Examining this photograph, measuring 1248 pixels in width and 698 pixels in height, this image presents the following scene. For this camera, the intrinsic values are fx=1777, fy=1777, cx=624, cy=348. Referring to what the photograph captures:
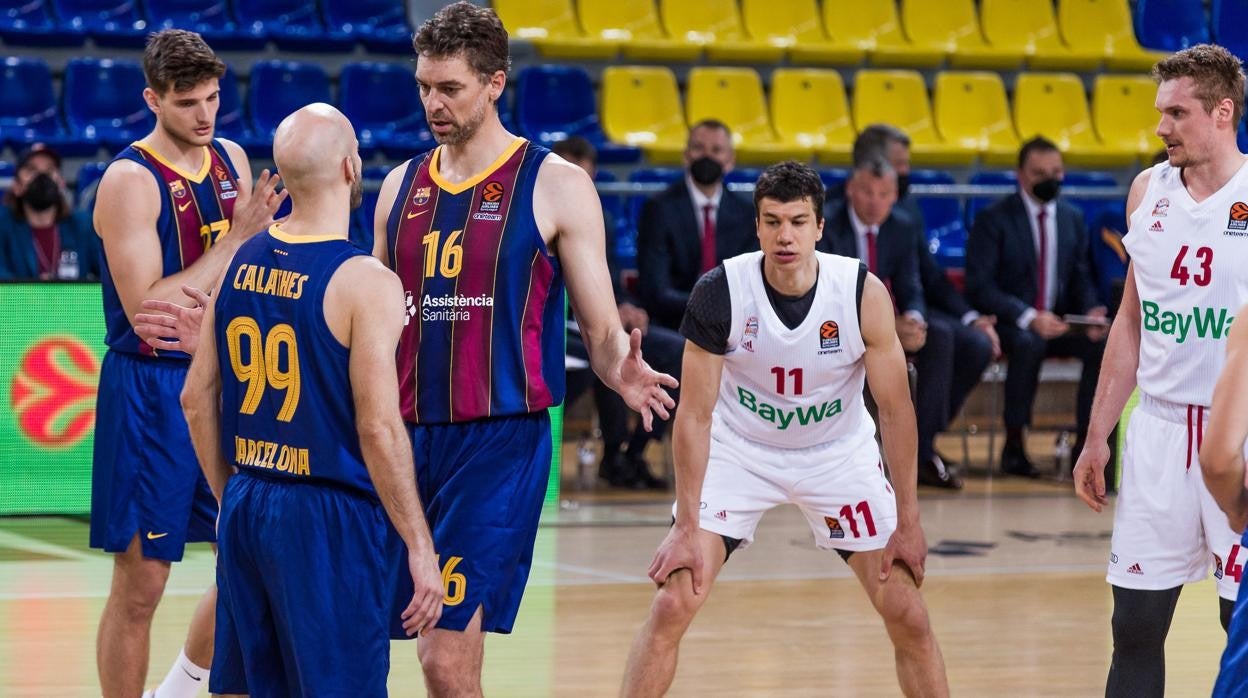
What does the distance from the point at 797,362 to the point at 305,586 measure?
205 centimetres

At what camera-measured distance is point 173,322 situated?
4.61 metres

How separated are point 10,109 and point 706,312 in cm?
783

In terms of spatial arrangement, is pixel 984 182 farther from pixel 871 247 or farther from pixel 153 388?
pixel 153 388

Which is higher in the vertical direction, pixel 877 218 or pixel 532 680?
pixel 877 218

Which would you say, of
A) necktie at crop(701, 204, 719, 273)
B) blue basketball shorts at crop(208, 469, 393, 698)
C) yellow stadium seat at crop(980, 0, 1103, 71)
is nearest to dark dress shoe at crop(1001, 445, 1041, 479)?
necktie at crop(701, 204, 719, 273)

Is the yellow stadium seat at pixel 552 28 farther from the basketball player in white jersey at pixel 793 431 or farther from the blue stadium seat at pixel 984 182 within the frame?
the basketball player in white jersey at pixel 793 431

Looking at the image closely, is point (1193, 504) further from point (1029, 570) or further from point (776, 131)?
point (776, 131)

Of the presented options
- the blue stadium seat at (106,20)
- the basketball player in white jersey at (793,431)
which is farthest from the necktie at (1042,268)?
the blue stadium seat at (106,20)

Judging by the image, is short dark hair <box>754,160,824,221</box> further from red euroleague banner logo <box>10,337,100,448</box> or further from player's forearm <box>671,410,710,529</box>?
red euroleague banner logo <box>10,337,100,448</box>

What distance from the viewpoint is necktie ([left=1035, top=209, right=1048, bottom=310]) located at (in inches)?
433

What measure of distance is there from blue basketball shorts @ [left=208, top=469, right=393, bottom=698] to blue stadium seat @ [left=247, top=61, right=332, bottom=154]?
849 centimetres

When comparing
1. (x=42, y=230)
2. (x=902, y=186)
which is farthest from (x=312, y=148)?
(x=902, y=186)

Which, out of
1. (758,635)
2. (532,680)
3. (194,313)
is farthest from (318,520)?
(758,635)

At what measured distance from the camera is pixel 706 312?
212 inches
